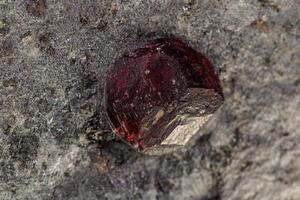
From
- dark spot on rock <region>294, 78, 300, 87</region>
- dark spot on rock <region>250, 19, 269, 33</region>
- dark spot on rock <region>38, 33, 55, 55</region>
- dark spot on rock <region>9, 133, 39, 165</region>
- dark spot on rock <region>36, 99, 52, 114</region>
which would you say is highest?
dark spot on rock <region>250, 19, 269, 33</region>

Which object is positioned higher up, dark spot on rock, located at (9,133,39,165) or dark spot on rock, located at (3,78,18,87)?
dark spot on rock, located at (3,78,18,87)

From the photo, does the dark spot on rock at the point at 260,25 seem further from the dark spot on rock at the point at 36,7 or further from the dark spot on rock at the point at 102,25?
the dark spot on rock at the point at 36,7

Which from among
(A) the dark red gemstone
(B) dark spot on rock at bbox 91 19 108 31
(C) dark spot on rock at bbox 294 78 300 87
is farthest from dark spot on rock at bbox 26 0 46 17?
(C) dark spot on rock at bbox 294 78 300 87

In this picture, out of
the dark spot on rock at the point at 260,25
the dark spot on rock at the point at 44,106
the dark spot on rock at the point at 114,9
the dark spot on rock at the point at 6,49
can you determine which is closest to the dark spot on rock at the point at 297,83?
the dark spot on rock at the point at 260,25

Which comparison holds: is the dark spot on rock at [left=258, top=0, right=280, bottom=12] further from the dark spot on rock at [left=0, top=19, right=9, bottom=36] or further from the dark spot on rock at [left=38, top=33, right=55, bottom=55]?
the dark spot on rock at [left=0, top=19, right=9, bottom=36]

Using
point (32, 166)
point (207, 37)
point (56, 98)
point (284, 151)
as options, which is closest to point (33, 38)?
point (56, 98)

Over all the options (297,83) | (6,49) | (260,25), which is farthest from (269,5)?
(6,49)

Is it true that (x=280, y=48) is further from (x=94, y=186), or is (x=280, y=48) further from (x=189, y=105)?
(x=94, y=186)
